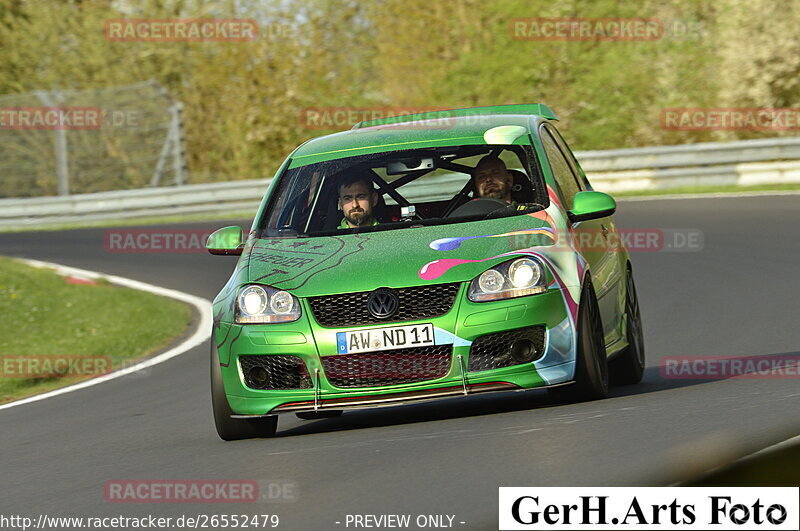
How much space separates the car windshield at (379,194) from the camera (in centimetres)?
841

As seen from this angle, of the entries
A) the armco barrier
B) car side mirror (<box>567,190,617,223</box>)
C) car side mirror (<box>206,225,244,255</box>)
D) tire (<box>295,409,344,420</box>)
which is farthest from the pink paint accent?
the armco barrier

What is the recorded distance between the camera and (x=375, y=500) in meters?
5.95

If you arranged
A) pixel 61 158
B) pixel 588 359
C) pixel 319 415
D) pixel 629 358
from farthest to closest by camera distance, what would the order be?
1. pixel 61 158
2. pixel 629 358
3. pixel 319 415
4. pixel 588 359

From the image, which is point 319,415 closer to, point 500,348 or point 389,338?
point 389,338

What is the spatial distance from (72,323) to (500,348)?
28.6 feet

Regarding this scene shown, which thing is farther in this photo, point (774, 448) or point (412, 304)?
point (412, 304)

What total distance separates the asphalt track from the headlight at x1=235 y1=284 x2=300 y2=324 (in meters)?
0.66

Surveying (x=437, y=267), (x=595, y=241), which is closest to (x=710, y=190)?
(x=595, y=241)

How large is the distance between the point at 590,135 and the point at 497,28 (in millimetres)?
3018

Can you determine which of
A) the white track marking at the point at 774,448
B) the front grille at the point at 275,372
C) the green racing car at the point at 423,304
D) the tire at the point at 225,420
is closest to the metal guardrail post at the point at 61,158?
the green racing car at the point at 423,304

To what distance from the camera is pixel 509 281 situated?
7.46m

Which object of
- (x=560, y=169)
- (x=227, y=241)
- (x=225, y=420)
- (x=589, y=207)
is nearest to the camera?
(x=225, y=420)

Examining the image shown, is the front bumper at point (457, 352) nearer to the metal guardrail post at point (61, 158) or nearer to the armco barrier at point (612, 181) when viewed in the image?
the armco barrier at point (612, 181)

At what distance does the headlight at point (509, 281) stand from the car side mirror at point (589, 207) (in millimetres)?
770
